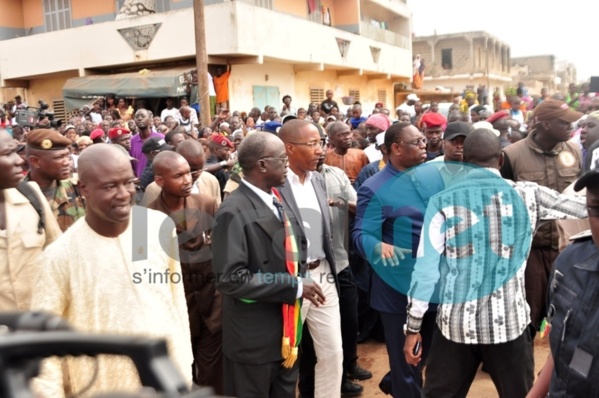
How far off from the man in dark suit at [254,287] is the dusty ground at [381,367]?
1.46 meters

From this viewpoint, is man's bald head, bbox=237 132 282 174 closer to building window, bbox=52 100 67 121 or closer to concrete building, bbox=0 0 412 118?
concrete building, bbox=0 0 412 118

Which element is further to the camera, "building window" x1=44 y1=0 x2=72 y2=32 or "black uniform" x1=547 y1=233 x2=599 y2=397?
"building window" x1=44 y1=0 x2=72 y2=32

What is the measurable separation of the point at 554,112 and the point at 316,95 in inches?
680

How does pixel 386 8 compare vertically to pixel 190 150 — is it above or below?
above

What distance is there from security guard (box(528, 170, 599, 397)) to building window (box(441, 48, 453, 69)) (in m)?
41.7

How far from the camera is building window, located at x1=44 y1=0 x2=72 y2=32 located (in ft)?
67.6

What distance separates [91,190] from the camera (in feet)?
7.60

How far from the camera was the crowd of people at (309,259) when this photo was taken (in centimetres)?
222

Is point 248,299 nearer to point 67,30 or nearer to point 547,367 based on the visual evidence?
point 547,367

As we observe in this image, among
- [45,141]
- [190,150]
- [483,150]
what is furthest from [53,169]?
[483,150]

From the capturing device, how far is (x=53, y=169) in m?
3.72

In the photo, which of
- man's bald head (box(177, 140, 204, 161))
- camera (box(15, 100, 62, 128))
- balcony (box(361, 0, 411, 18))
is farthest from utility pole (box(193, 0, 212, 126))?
balcony (box(361, 0, 411, 18))

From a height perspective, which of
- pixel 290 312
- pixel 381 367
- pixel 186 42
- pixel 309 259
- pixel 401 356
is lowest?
pixel 381 367

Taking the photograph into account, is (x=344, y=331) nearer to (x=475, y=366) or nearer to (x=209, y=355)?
(x=209, y=355)
